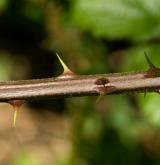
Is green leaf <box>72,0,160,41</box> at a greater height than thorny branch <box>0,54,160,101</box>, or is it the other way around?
green leaf <box>72,0,160,41</box>

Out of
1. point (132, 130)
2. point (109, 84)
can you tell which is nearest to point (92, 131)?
point (132, 130)

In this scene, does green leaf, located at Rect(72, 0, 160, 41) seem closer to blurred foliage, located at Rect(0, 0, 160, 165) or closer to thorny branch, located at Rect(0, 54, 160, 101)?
blurred foliage, located at Rect(0, 0, 160, 165)

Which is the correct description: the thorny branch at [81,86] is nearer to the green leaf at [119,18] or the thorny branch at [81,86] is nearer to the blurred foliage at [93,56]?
the blurred foliage at [93,56]

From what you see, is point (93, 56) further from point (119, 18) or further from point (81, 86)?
point (81, 86)

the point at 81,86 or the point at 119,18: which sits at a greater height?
the point at 119,18

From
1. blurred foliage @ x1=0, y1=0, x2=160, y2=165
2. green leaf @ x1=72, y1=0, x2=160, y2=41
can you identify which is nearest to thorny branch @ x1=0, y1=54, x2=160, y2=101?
blurred foliage @ x1=0, y1=0, x2=160, y2=165

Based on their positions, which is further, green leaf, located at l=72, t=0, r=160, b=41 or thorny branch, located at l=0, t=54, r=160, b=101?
green leaf, located at l=72, t=0, r=160, b=41

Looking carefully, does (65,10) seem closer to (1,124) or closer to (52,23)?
(52,23)

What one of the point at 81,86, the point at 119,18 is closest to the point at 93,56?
the point at 119,18
